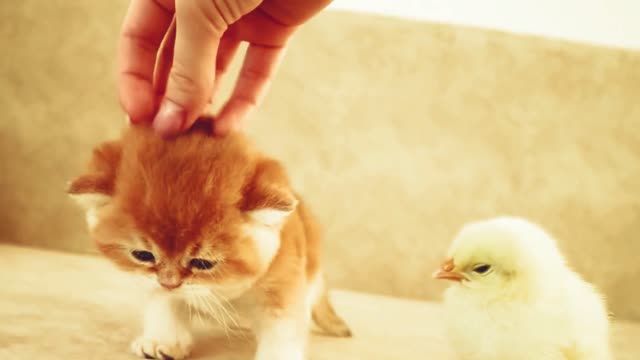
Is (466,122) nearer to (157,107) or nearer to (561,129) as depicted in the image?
(561,129)

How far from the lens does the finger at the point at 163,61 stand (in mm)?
1029

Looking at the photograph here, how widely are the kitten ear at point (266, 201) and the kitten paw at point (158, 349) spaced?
23cm

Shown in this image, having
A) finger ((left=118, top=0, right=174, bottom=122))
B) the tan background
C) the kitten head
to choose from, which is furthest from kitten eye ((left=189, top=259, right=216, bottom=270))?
the tan background

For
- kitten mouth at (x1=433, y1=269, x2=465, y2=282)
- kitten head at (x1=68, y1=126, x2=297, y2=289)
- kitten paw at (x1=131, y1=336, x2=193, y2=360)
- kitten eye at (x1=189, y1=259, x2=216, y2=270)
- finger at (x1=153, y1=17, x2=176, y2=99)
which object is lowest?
kitten paw at (x1=131, y1=336, x2=193, y2=360)

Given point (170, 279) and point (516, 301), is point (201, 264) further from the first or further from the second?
point (516, 301)

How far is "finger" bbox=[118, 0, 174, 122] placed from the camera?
1.01 m

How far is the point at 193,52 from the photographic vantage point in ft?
2.73

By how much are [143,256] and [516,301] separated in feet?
1.57

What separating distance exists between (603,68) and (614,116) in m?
0.11

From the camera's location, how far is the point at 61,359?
34.4 inches

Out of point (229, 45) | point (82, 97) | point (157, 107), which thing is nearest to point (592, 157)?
point (229, 45)

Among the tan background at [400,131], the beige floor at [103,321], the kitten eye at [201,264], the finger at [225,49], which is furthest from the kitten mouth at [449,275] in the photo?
the tan background at [400,131]

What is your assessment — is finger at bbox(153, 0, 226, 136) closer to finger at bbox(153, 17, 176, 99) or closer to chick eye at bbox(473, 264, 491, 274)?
finger at bbox(153, 17, 176, 99)

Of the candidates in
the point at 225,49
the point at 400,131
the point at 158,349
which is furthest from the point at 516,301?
the point at 400,131
